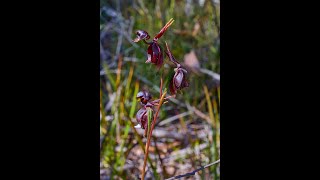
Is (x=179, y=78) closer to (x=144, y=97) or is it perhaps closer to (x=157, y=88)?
(x=144, y=97)

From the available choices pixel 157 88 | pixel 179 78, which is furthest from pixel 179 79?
pixel 157 88

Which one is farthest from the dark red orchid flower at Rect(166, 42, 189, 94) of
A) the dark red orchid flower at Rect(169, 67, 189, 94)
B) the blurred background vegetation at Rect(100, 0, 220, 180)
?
the blurred background vegetation at Rect(100, 0, 220, 180)

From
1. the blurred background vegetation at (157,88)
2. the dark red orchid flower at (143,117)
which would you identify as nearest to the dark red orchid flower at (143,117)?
the dark red orchid flower at (143,117)

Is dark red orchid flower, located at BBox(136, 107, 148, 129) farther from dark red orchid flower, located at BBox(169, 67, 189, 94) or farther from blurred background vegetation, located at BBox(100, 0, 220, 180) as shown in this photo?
blurred background vegetation, located at BBox(100, 0, 220, 180)

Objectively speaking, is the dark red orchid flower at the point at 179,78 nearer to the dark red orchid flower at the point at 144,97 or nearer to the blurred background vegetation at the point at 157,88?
the dark red orchid flower at the point at 144,97
